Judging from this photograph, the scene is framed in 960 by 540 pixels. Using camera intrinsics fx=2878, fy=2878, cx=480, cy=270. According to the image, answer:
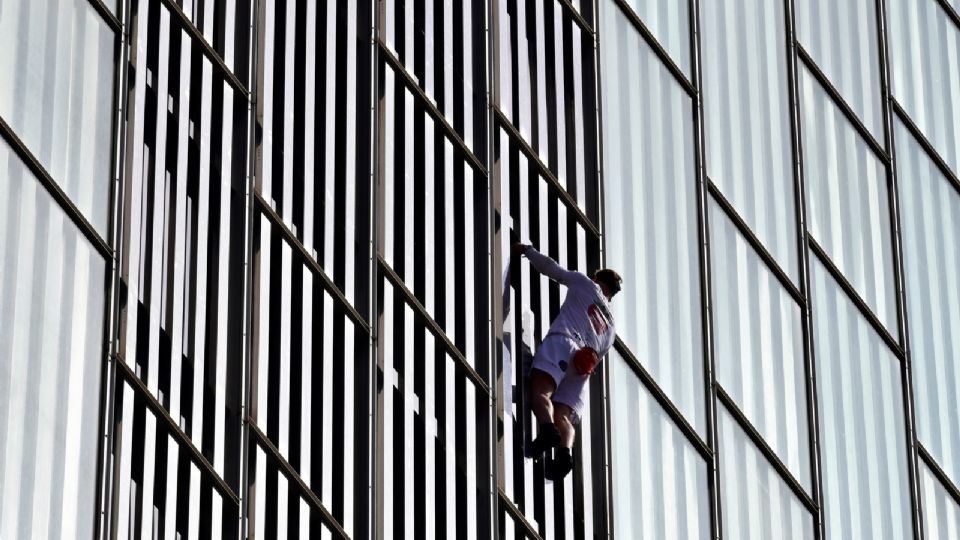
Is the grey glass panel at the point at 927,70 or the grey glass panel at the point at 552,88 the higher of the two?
the grey glass panel at the point at 927,70

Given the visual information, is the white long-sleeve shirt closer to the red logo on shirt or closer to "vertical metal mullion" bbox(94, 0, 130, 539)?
the red logo on shirt

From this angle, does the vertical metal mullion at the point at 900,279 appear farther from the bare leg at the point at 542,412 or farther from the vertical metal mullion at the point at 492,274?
the vertical metal mullion at the point at 492,274

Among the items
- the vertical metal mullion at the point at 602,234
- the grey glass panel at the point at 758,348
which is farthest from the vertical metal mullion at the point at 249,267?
the grey glass panel at the point at 758,348

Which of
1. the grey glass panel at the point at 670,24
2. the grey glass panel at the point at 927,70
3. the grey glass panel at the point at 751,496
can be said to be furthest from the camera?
the grey glass panel at the point at 927,70

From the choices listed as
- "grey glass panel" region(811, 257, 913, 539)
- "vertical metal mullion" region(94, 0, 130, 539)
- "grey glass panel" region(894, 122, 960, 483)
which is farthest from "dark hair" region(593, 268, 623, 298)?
"grey glass panel" region(894, 122, 960, 483)

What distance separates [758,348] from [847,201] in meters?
2.32

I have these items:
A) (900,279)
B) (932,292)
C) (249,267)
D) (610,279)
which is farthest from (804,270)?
(249,267)

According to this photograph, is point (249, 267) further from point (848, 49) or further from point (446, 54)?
point (848, 49)

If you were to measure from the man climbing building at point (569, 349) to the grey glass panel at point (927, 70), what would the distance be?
Answer: 657cm

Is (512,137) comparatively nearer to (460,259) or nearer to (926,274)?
(460,259)

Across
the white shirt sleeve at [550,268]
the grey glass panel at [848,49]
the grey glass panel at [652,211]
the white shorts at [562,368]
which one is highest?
the grey glass panel at [848,49]

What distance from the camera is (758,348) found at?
88.4ft

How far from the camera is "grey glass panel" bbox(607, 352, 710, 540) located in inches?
995

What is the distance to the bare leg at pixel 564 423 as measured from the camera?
24.1 m
